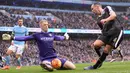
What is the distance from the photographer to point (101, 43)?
10672mm

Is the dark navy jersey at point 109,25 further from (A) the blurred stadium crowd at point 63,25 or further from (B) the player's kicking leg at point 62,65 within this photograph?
(A) the blurred stadium crowd at point 63,25

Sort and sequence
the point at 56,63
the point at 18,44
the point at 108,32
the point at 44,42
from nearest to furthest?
the point at 108,32, the point at 56,63, the point at 44,42, the point at 18,44

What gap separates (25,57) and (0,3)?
14849mm

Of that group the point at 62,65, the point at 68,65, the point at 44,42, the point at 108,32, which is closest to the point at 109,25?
the point at 108,32

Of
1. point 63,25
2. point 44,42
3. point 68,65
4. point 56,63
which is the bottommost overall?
point 63,25

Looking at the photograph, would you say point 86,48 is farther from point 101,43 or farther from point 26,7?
point 101,43

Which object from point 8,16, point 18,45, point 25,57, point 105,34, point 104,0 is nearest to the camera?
point 105,34

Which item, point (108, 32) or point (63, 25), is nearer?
point (108, 32)

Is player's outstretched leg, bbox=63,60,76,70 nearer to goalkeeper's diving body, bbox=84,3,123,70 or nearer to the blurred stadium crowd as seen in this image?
goalkeeper's diving body, bbox=84,3,123,70

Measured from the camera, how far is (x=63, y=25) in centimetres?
4672

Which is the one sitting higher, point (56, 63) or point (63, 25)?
point (56, 63)

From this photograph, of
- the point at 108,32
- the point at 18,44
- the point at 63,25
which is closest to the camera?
the point at 108,32

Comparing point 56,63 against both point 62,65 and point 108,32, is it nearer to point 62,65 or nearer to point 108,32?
point 62,65

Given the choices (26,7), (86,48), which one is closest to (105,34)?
(86,48)
